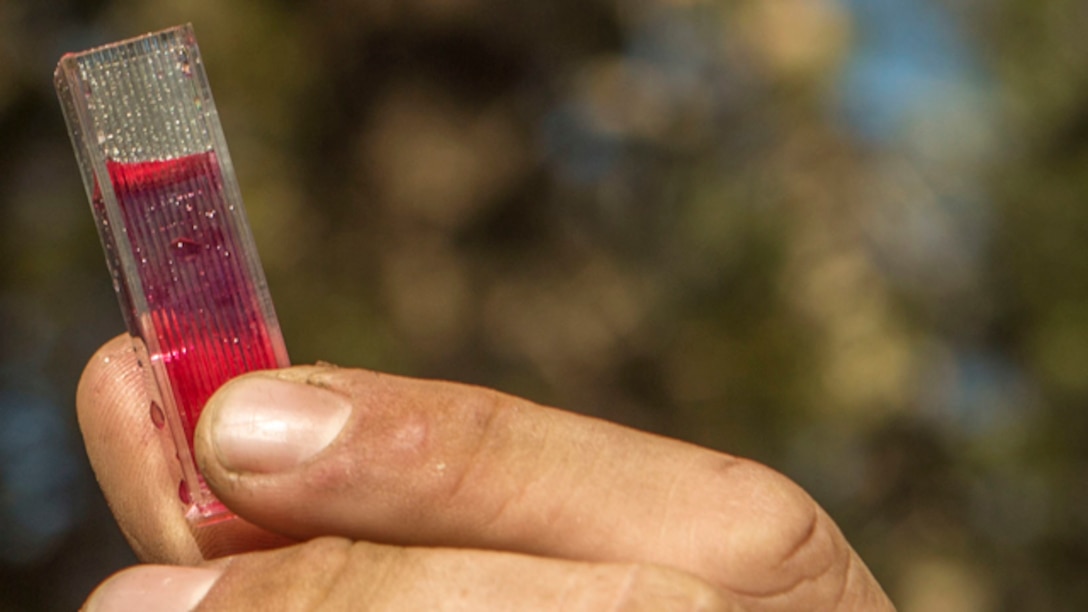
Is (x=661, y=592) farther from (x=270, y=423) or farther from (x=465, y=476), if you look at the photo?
(x=270, y=423)

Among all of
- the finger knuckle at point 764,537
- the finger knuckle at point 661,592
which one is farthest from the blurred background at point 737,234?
the finger knuckle at point 661,592

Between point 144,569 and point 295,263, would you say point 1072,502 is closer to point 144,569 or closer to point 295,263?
point 295,263

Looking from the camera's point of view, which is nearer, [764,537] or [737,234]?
[764,537]

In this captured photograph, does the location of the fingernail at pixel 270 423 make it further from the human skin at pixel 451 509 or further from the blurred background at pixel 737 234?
the blurred background at pixel 737 234

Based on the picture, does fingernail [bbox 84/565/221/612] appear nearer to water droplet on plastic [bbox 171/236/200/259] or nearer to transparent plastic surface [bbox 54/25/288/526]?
transparent plastic surface [bbox 54/25/288/526]

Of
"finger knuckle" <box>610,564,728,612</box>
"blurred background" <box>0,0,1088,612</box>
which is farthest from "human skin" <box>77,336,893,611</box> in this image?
"blurred background" <box>0,0,1088,612</box>

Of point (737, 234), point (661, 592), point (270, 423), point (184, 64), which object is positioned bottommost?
point (737, 234)

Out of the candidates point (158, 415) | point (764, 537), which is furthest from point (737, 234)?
point (158, 415)

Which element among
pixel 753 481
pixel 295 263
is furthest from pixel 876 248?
pixel 753 481
